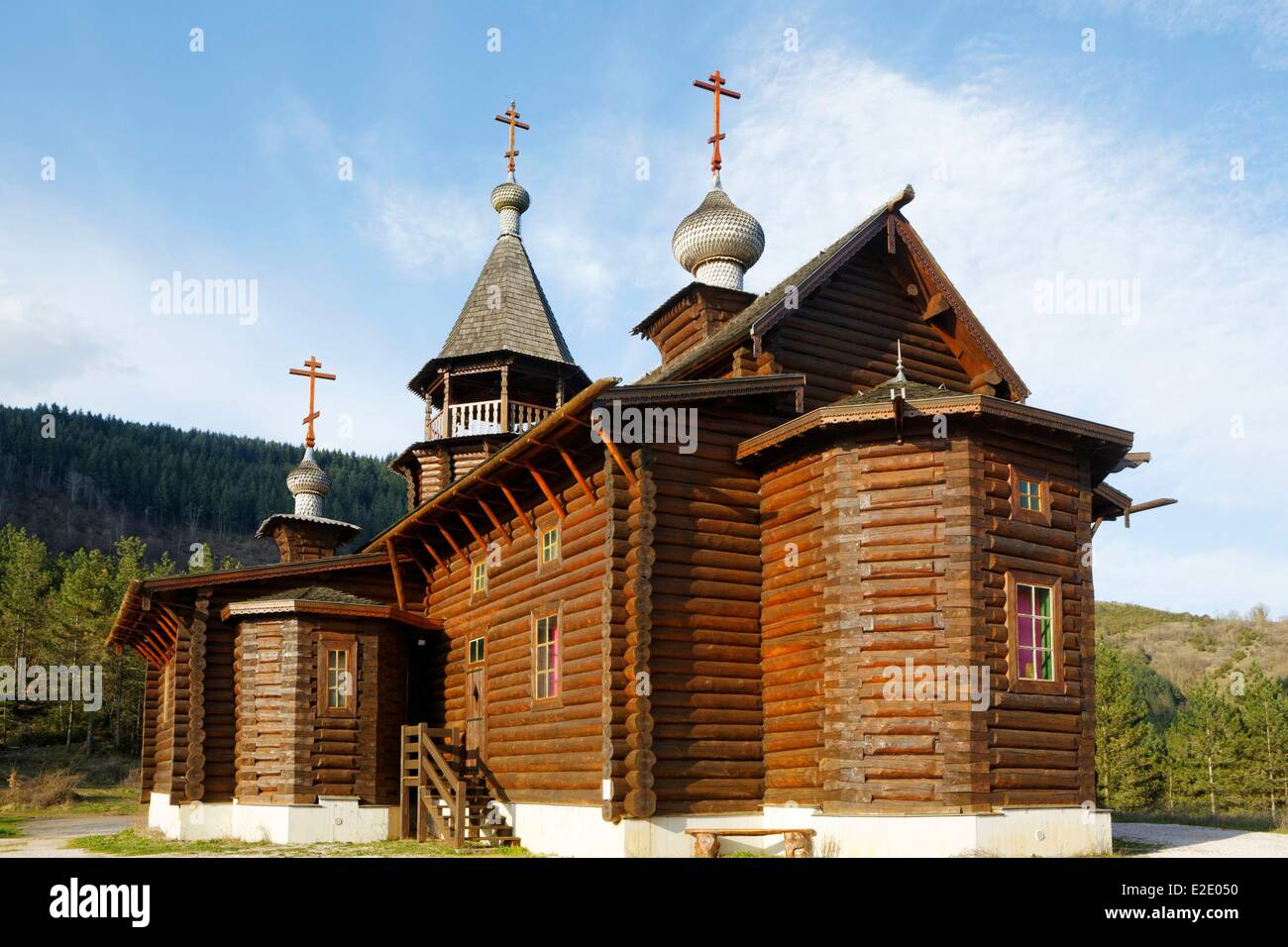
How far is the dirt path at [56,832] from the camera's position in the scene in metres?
20.0

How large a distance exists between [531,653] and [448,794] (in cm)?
277

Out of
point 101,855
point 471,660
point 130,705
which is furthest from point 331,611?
point 130,705

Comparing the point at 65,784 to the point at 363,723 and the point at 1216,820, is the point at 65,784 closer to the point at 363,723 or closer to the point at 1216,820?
the point at 363,723

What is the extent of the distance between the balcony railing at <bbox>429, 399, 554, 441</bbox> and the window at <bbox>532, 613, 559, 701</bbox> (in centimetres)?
1050

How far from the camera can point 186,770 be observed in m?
23.2

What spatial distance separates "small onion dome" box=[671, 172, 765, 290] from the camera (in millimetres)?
23984

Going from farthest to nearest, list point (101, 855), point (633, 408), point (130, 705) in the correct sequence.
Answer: point (130, 705)
point (101, 855)
point (633, 408)

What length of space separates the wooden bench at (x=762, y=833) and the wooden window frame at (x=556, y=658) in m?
3.24

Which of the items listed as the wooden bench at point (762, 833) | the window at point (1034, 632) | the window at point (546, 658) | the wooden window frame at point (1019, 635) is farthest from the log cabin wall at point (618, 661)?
the window at point (1034, 632)

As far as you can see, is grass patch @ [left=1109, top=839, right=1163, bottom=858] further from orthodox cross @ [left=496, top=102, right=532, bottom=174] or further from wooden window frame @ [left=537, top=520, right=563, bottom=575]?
orthodox cross @ [left=496, top=102, right=532, bottom=174]

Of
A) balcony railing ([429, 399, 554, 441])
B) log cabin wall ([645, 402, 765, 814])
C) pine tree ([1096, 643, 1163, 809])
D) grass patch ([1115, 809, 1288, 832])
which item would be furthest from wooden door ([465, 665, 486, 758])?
pine tree ([1096, 643, 1163, 809])

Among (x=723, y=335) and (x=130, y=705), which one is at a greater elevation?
(x=723, y=335)

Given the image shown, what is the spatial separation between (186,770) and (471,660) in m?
6.09

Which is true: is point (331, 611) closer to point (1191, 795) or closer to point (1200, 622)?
point (1191, 795)
